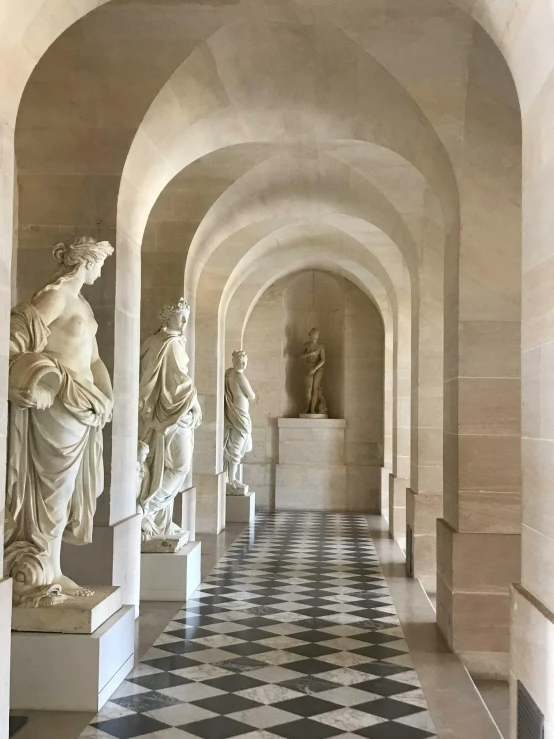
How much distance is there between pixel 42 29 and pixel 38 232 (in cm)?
274

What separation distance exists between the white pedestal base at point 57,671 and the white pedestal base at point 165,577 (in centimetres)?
328

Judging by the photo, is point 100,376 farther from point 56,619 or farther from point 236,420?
point 236,420

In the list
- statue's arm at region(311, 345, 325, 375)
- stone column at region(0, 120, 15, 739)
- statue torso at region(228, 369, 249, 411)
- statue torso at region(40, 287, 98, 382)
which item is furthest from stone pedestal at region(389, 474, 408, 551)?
stone column at region(0, 120, 15, 739)

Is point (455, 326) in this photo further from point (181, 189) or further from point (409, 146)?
point (181, 189)

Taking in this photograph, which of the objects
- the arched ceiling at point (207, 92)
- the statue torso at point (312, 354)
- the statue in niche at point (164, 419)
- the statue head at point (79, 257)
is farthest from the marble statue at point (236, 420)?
the statue head at point (79, 257)

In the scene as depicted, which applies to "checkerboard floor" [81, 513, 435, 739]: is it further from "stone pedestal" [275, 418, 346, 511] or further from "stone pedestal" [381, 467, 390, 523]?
"stone pedestal" [275, 418, 346, 511]

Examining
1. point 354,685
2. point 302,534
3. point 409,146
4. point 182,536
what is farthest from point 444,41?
point 302,534

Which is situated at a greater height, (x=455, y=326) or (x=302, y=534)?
(x=455, y=326)

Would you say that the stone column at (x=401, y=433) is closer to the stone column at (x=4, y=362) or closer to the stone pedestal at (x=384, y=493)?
the stone pedestal at (x=384, y=493)

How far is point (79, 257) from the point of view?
5172mm

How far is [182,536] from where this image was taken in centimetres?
873

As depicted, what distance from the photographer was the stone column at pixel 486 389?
6.32 m

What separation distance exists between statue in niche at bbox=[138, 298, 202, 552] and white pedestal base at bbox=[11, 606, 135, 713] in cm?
343

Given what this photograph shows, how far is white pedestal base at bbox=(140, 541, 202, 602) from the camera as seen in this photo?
8.24 meters
